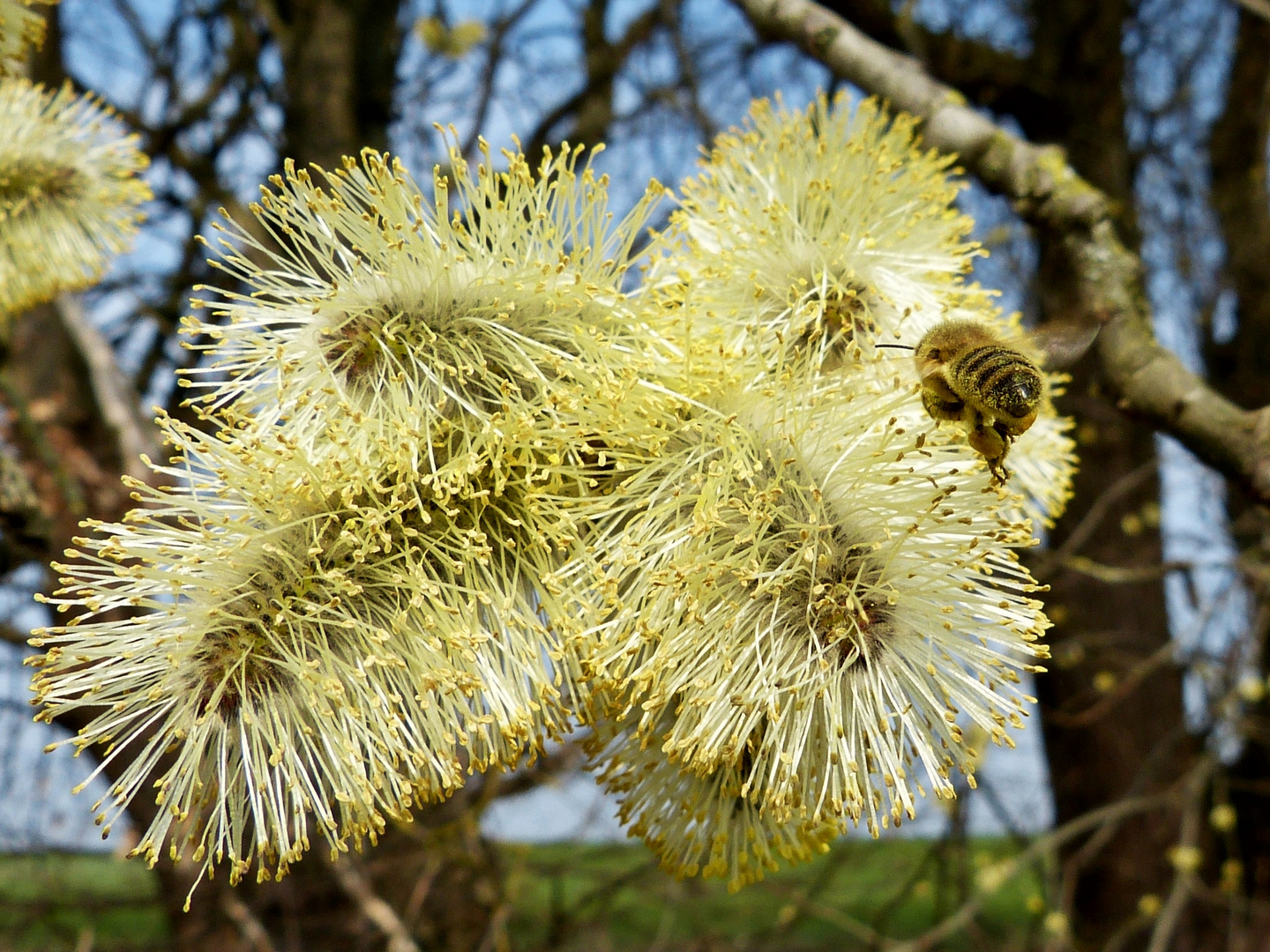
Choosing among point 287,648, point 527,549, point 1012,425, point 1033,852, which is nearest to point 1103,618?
point 1033,852

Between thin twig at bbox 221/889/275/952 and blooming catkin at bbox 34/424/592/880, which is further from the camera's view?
thin twig at bbox 221/889/275/952

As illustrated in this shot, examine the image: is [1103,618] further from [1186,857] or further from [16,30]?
[16,30]

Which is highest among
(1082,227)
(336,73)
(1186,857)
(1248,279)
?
(1248,279)

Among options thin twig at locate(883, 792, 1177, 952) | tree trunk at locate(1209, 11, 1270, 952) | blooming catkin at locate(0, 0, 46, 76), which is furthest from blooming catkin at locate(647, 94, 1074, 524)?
tree trunk at locate(1209, 11, 1270, 952)

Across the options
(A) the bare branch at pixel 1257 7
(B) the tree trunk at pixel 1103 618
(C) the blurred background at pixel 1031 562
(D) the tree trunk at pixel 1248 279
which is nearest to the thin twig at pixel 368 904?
(C) the blurred background at pixel 1031 562

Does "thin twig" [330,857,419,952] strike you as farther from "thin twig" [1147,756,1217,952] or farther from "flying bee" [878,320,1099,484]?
"flying bee" [878,320,1099,484]

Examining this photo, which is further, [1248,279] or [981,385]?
[1248,279]

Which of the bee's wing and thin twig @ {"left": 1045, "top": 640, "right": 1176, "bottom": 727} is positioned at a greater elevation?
the bee's wing
